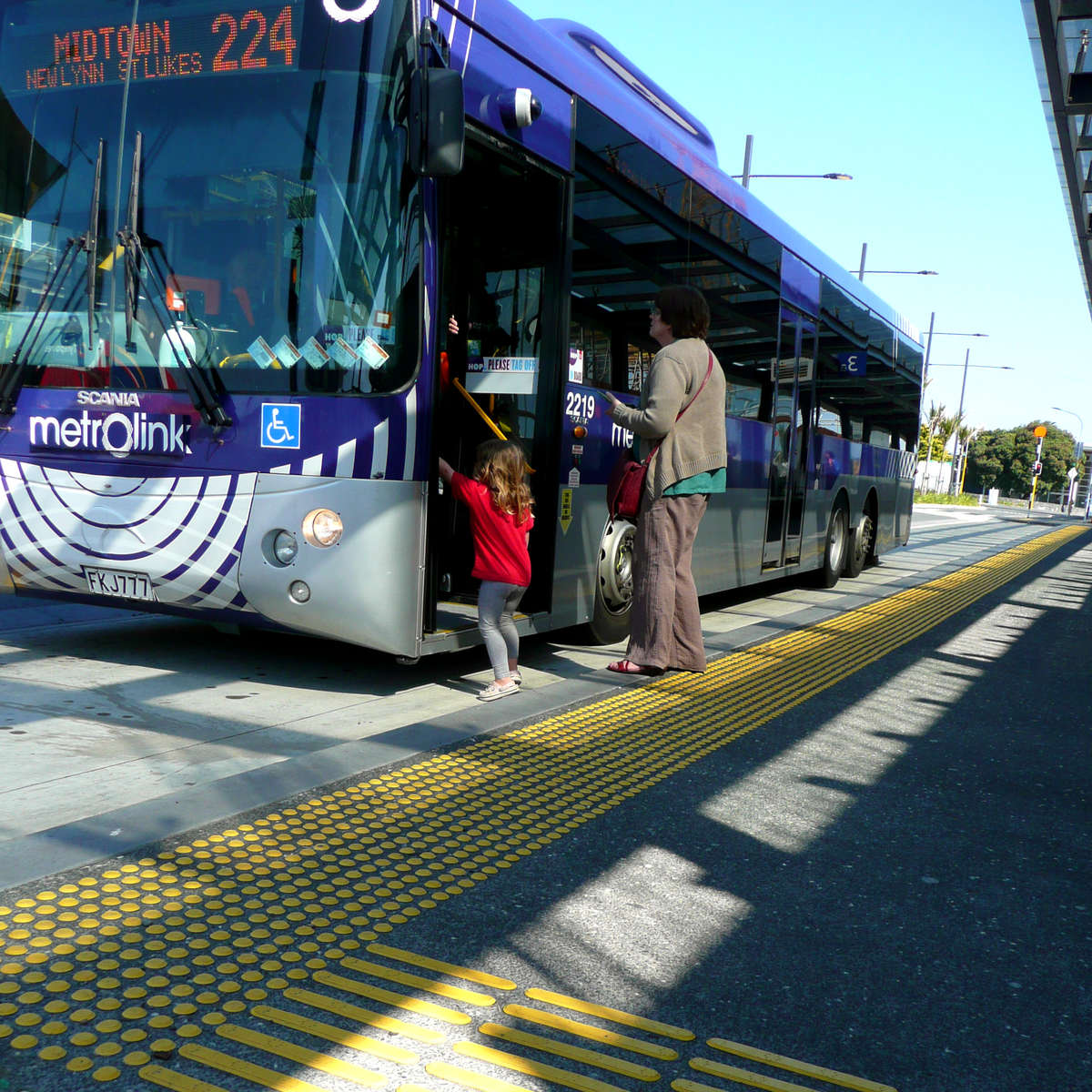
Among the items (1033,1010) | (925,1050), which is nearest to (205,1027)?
(925,1050)

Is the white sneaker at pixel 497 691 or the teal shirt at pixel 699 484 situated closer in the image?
the white sneaker at pixel 497 691

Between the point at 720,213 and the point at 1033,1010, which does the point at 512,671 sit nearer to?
the point at 1033,1010

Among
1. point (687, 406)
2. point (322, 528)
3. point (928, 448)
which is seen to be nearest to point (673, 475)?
point (687, 406)

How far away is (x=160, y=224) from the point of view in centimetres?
526

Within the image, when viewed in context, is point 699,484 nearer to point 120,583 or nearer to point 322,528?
point 322,528

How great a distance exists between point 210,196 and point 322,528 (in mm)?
1554

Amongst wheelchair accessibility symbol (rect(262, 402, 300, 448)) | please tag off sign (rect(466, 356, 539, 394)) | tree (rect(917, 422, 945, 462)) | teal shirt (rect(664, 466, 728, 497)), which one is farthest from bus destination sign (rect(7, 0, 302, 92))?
tree (rect(917, 422, 945, 462))

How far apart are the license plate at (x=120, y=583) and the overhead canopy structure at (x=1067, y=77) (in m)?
9.26

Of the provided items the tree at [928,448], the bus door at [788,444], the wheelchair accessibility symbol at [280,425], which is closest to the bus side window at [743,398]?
the bus door at [788,444]

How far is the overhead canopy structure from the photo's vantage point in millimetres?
10594

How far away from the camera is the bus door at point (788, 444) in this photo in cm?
999

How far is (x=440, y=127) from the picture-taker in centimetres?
475

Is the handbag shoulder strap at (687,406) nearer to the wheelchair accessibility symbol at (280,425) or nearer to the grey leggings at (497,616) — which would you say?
the grey leggings at (497,616)

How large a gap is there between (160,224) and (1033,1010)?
456 centimetres
